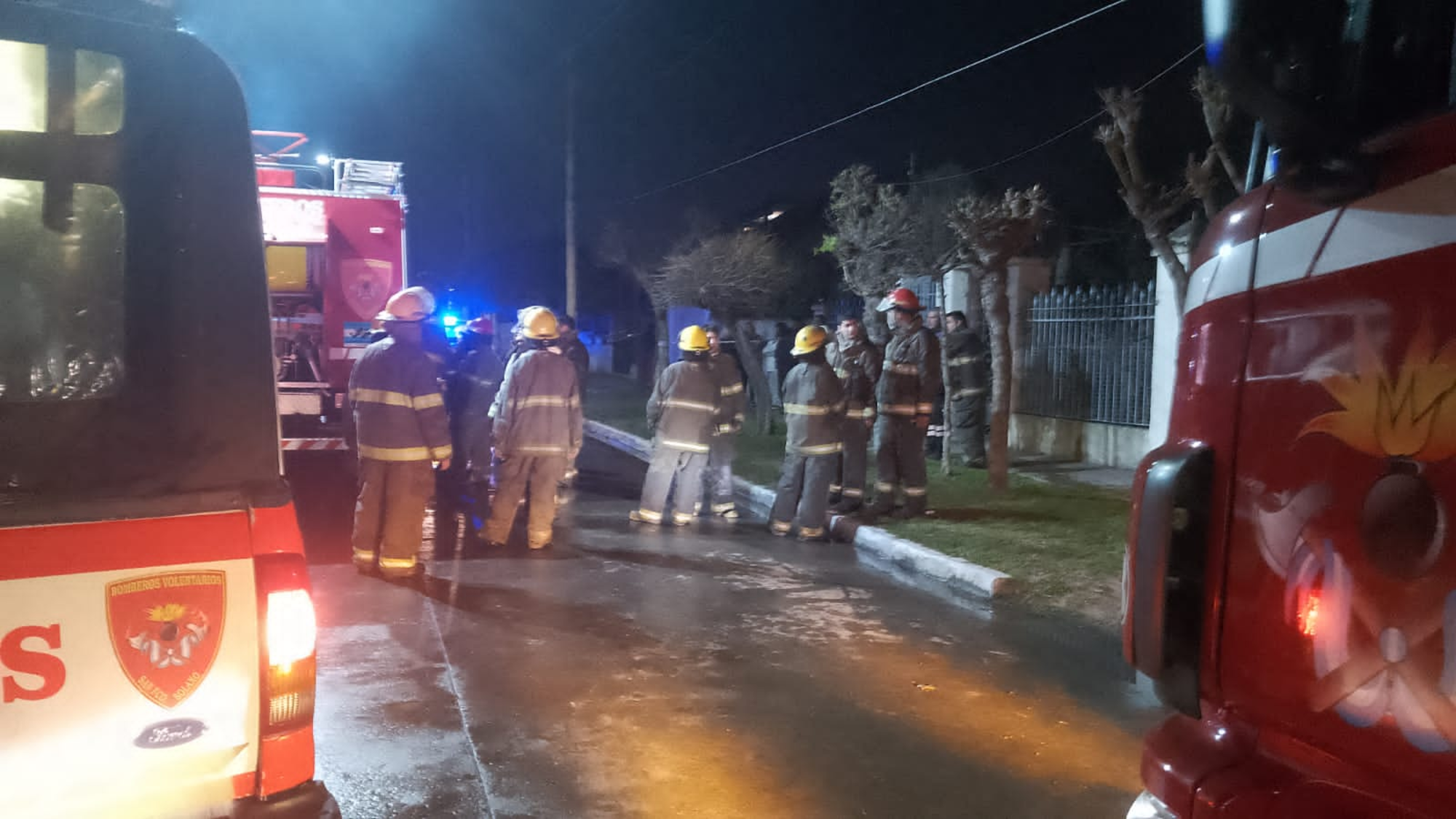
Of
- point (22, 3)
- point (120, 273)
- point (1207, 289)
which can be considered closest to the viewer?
point (1207, 289)

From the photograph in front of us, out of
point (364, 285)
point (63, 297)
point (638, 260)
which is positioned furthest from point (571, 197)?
point (63, 297)

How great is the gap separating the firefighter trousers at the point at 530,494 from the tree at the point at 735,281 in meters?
9.71

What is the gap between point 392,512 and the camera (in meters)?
7.18

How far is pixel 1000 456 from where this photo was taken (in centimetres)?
1061

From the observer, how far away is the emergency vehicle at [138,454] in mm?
2219

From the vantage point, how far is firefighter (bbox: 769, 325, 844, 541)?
29.3ft

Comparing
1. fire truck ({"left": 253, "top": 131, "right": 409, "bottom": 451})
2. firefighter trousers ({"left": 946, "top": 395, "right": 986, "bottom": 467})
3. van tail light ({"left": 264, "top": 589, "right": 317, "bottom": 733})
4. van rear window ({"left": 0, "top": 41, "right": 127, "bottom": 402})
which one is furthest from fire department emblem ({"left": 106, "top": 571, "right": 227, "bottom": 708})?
firefighter trousers ({"left": 946, "top": 395, "right": 986, "bottom": 467})

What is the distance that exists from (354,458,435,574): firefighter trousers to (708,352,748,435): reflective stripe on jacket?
3.37 metres

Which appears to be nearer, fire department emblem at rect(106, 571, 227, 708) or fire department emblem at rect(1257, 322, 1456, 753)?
fire department emblem at rect(1257, 322, 1456, 753)

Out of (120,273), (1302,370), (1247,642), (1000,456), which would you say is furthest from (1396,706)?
(1000,456)

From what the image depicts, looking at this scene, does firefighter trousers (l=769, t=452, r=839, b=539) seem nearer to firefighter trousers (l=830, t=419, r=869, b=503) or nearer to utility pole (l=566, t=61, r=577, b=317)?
firefighter trousers (l=830, t=419, r=869, b=503)

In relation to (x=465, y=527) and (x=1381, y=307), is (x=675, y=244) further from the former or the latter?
(x=1381, y=307)

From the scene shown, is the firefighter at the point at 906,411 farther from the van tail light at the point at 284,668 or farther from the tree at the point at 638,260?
the tree at the point at 638,260

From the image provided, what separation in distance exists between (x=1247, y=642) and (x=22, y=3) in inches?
106
